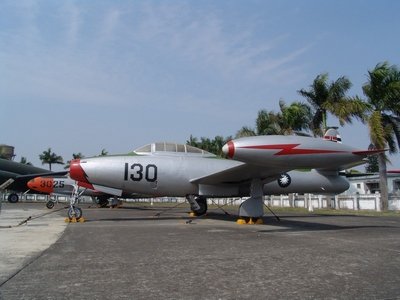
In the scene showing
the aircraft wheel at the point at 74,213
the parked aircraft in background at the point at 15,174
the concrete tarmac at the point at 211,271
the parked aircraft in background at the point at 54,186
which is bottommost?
the concrete tarmac at the point at 211,271

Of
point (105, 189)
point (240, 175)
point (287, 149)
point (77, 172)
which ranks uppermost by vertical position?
point (287, 149)

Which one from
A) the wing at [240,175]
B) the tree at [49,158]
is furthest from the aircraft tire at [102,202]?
the tree at [49,158]

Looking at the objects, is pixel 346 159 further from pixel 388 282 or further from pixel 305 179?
pixel 305 179

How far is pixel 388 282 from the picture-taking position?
4.69 m

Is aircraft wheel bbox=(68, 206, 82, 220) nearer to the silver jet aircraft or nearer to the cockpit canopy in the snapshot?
the silver jet aircraft

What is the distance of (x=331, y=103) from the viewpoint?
30906 mm

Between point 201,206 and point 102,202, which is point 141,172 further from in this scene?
point 102,202

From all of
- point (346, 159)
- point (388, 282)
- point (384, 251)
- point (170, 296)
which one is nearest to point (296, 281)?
point (388, 282)

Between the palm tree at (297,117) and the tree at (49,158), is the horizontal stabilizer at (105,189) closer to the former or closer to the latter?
the palm tree at (297,117)

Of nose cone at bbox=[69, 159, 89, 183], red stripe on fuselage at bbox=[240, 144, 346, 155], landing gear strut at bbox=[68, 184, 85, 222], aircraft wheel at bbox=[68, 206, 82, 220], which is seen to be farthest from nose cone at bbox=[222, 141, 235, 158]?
aircraft wheel at bbox=[68, 206, 82, 220]

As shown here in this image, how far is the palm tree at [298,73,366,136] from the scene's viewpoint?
93.3ft

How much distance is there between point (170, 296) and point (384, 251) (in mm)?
4733

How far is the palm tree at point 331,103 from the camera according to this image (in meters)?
28.4

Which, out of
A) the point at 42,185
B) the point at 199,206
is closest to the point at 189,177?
the point at 199,206
